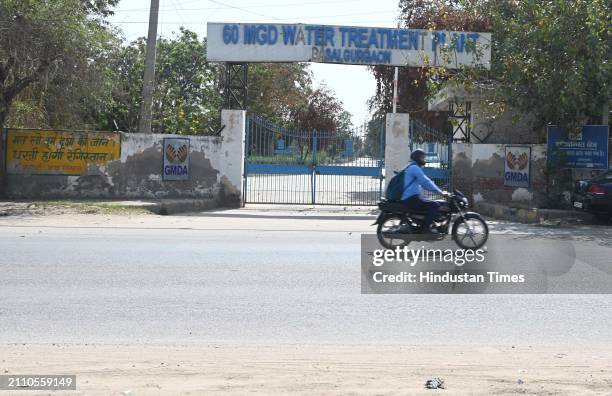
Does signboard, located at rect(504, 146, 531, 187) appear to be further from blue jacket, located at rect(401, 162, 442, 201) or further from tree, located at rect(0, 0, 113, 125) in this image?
tree, located at rect(0, 0, 113, 125)

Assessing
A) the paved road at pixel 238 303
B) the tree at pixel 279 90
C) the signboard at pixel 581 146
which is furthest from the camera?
the tree at pixel 279 90

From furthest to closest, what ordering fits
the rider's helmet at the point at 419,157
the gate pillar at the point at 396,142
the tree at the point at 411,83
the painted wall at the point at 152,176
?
the tree at the point at 411,83
the gate pillar at the point at 396,142
the painted wall at the point at 152,176
the rider's helmet at the point at 419,157

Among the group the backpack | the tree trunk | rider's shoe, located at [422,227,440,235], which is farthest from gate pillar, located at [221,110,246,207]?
rider's shoe, located at [422,227,440,235]

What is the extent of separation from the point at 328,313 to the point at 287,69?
48.2 meters

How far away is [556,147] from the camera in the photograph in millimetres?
20469

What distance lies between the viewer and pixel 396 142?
21188 millimetres

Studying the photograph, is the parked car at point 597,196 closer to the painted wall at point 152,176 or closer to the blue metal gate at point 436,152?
the blue metal gate at point 436,152

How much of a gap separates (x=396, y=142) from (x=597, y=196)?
554cm

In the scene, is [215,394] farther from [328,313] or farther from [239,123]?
[239,123]

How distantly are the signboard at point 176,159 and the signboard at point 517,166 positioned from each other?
29.2 ft

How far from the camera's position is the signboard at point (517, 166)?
21.3 metres

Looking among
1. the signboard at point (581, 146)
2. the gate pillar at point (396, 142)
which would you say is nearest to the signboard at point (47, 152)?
the gate pillar at point (396, 142)

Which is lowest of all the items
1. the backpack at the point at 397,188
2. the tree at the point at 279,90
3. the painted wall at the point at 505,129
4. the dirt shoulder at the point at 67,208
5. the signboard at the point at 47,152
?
the dirt shoulder at the point at 67,208

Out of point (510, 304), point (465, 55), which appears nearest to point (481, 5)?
point (465, 55)
